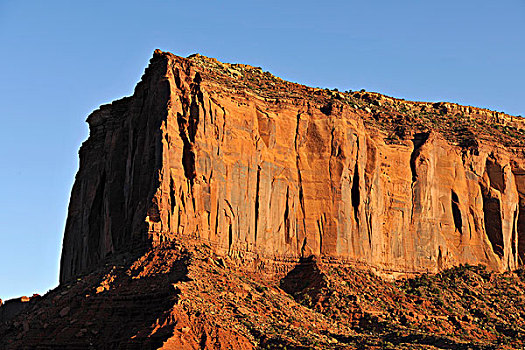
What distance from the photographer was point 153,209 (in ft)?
235

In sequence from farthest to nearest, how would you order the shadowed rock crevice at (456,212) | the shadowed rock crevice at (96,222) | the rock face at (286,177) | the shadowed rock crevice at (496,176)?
the shadowed rock crevice at (496,176) < the shadowed rock crevice at (456,212) < the shadowed rock crevice at (96,222) < the rock face at (286,177)

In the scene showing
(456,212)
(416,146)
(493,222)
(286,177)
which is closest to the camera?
(286,177)

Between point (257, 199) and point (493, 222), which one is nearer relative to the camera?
point (257, 199)

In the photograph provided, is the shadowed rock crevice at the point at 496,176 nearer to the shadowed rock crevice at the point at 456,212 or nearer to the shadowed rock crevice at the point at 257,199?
the shadowed rock crevice at the point at 456,212

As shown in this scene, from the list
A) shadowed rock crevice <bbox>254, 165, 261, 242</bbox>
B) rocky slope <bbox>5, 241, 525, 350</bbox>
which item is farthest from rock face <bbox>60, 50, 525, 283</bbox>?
rocky slope <bbox>5, 241, 525, 350</bbox>

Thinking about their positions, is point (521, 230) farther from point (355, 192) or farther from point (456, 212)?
point (355, 192)

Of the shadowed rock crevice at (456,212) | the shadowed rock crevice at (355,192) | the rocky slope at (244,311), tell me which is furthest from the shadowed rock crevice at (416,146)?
the rocky slope at (244,311)

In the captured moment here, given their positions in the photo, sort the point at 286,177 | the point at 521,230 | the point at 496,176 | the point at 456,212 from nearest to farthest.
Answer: the point at 286,177
the point at 456,212
the point at 496,176
the point at 521,230

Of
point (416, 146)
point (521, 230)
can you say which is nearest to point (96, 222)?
point (416, 146)

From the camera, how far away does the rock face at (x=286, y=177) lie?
247 ft

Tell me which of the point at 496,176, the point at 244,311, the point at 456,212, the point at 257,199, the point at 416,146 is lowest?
the point at 244,311

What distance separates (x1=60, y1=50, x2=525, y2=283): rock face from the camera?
247ft

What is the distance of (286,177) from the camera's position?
82812mm

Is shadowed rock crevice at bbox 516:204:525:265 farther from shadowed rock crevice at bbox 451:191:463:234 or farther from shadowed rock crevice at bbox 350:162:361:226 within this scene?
shadowed rock crevice at bbox 350:162:361:226
